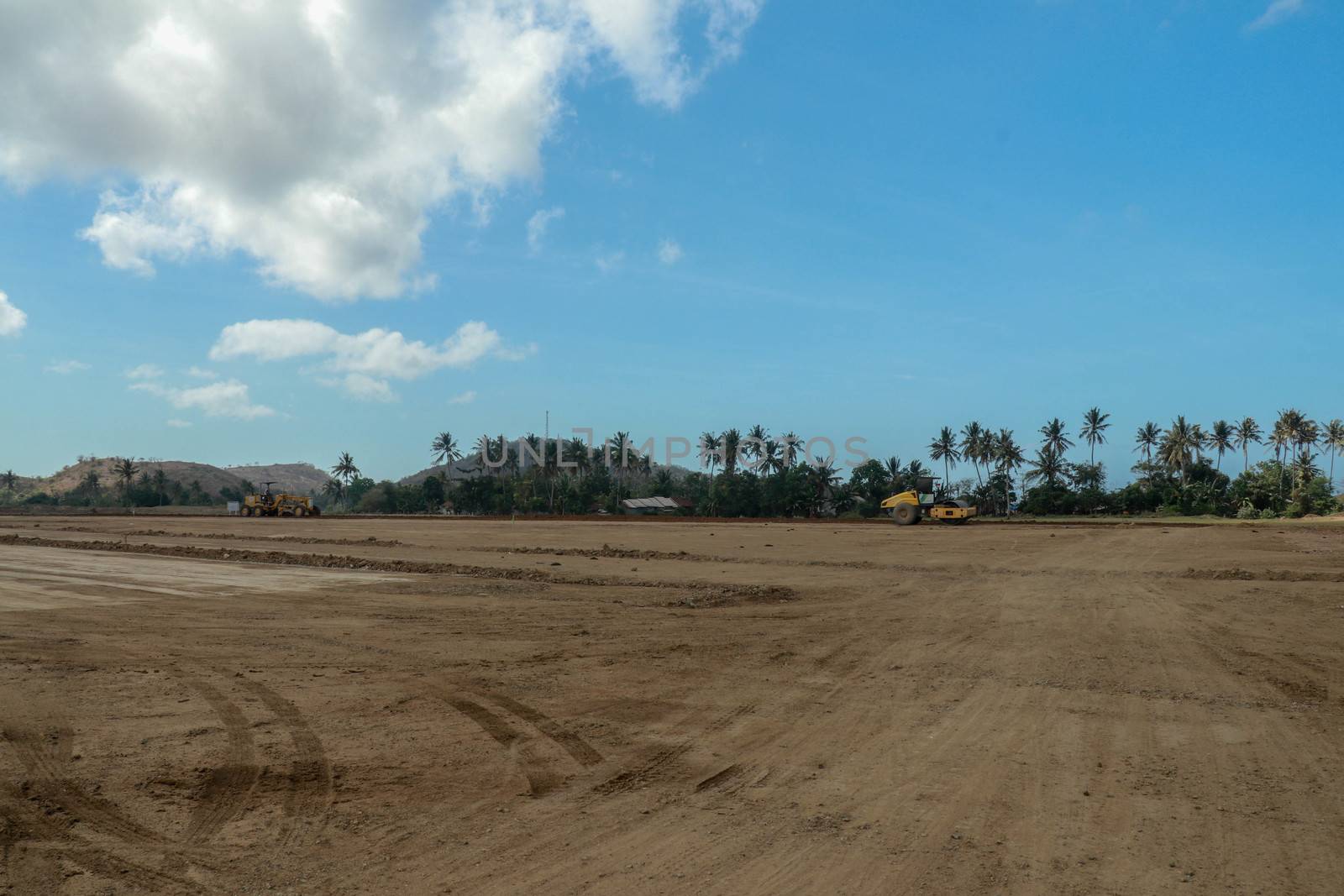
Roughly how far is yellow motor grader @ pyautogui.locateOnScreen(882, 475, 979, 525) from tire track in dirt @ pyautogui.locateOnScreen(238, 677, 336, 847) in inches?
1477

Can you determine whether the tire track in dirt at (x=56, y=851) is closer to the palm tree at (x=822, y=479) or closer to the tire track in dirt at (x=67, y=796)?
the tire track in dirt at (x=67, y=796)

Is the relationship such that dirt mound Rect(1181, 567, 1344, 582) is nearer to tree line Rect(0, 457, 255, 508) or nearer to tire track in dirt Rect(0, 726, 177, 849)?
tire track in dirt Rect(0, 726, 177, 849)

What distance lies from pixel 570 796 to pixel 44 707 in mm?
5162

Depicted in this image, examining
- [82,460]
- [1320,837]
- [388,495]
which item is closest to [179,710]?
[1320,837]

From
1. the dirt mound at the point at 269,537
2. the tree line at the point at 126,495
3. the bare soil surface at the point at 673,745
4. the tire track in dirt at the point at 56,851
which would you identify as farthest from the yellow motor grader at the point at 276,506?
the tire track in dirt at the point at 56,851

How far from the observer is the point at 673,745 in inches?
261

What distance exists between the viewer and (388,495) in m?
106

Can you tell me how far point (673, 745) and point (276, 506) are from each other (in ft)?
206

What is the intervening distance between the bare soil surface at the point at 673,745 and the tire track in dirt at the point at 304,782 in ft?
0.09

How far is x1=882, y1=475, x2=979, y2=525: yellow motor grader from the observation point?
135 feet

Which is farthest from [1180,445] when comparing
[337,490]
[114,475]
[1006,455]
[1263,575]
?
[114,475]

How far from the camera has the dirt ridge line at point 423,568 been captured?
16391 mm

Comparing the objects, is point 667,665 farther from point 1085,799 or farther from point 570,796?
point 1085,799

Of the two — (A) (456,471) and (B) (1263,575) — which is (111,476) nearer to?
(A) (456,471)
